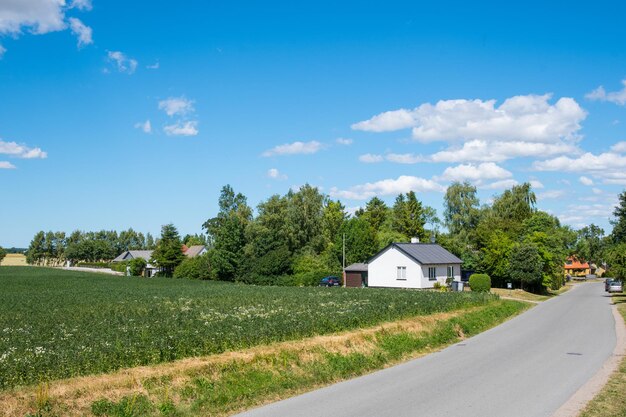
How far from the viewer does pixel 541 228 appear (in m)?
67.2

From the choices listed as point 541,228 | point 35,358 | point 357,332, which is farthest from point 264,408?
point 541,228

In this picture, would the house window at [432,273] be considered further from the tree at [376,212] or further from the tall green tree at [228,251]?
the tree at [376,212]

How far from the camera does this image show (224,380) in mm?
13578

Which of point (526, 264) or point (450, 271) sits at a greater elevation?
point (526, 264)

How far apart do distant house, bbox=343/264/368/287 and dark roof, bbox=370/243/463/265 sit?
5799 mm

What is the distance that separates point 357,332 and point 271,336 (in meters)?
3.78

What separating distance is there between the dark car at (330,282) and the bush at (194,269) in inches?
946

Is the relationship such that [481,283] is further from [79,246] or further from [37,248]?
[37,248]

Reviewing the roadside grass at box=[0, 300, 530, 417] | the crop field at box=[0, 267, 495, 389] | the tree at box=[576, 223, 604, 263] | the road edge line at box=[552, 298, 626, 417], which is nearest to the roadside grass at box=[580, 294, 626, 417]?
the road edge line at box=[552, 298, 626, 417]

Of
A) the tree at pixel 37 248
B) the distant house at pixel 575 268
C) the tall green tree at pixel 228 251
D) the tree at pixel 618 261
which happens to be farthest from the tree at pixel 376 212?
the tree at pixel 37 248

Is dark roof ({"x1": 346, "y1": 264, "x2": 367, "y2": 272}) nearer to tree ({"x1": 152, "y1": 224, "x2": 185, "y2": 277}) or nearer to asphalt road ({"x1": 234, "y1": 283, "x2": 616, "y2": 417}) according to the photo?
tree ({"x1": 152, "y1": 224, "x2": 185, "y2": 277})

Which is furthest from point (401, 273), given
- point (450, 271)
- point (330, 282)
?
point (330, 282)

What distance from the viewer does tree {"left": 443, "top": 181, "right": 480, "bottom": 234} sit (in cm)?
8794

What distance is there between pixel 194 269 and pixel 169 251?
31.4ft
